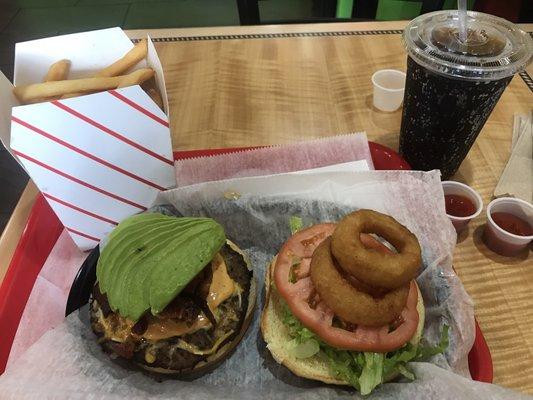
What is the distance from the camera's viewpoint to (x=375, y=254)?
44.2 inches

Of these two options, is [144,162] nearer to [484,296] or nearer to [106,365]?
[106,365]

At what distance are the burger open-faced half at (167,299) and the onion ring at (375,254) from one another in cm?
35

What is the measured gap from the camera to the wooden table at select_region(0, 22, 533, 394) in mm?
1538

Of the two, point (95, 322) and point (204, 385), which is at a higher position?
point (95, 322)

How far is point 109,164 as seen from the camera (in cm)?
149

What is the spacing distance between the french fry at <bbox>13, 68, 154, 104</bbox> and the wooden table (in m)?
0.51

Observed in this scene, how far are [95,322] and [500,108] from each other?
199 centimetres

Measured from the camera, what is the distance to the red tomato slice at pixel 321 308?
119cm

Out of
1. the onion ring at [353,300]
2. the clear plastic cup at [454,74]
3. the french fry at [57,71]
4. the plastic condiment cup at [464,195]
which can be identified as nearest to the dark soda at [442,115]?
the clear plastic cup at [454,74]

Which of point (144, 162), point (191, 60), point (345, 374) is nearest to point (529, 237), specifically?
point (345, 374)

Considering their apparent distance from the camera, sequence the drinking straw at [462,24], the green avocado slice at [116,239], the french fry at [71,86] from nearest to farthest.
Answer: the green avocado slice at [116,239]
the french fry at [71,86]
the drinking straw at [462,24]

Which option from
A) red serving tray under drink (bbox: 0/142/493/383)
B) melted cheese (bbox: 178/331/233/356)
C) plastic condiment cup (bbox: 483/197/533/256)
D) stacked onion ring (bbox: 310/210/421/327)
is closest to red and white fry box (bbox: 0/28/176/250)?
red serving tray under drink (bbox: 0/142/493/383)

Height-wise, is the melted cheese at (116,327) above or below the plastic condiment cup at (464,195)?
above

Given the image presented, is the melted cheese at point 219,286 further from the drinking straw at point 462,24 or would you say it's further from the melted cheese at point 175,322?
the drinking straw at point 462,24
